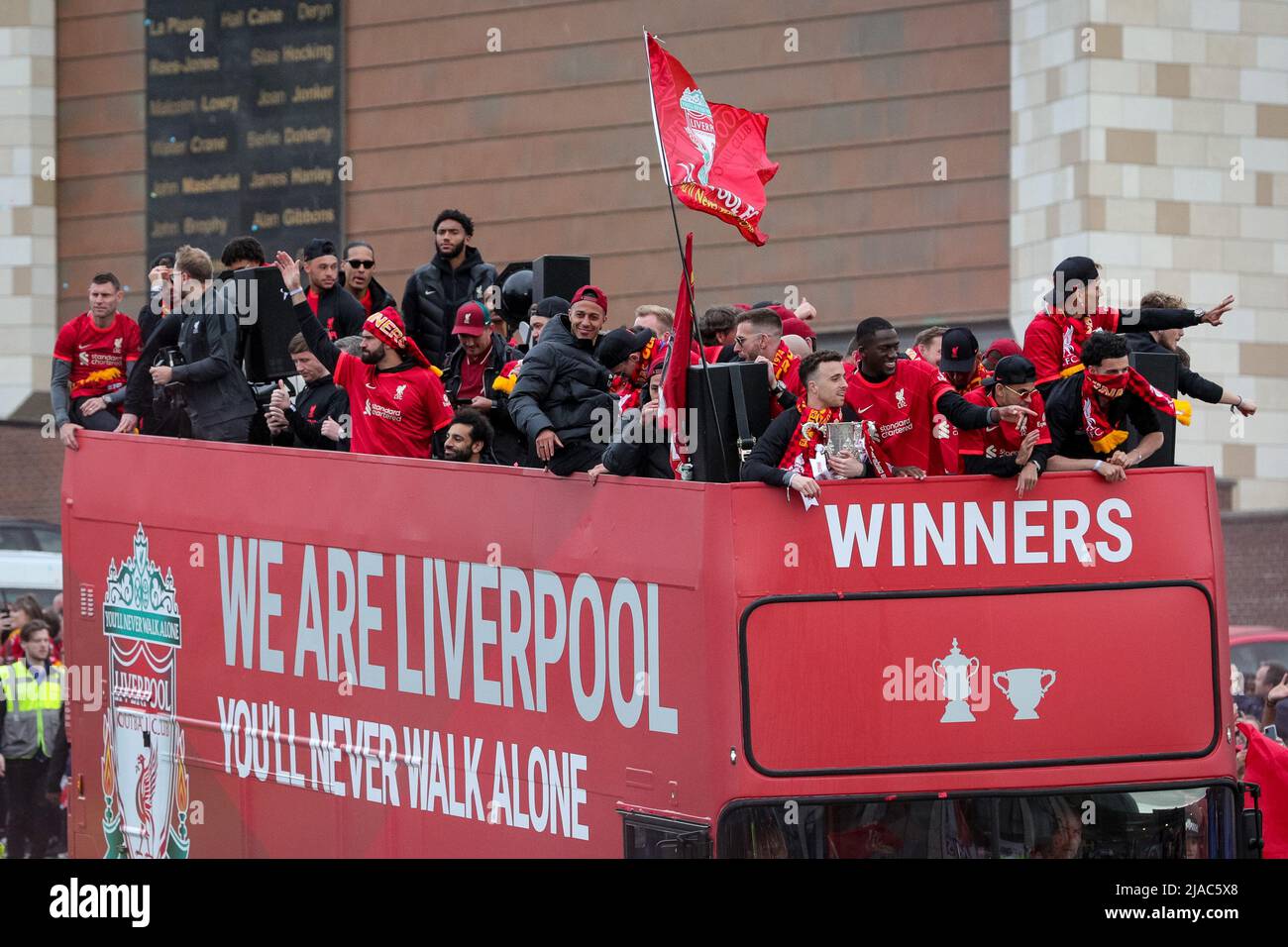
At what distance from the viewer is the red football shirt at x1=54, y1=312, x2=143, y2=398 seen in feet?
44.0

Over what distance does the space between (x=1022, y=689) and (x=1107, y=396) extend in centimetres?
142

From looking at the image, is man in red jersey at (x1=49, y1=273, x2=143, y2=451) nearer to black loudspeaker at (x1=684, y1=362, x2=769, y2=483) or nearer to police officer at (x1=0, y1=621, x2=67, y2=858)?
police officer at (x1=0, y1=621, x2=67, y2=858)

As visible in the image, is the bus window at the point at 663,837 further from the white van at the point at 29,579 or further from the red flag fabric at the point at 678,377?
the white van at the point at 29,579

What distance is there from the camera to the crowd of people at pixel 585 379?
341 inches

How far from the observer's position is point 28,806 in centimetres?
1623

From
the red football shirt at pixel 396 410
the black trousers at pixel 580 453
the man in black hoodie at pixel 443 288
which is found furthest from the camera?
the man in black hoodie at pixel 443 288

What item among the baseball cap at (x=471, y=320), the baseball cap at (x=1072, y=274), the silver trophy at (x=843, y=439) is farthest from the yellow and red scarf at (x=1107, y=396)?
the baseball cap at (x=471, y=320)

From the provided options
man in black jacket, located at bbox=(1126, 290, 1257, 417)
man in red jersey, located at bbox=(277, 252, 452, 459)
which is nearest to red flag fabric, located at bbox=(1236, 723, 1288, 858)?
man in black jacket, located at bbox=(1126, 290, 1257, 417)

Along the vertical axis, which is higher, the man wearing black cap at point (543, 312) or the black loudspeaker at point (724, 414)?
the man wearing black cap at point (543, 312)

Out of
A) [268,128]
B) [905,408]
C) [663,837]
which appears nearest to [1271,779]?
[905,408]

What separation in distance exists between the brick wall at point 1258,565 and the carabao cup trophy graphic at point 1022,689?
16.7m

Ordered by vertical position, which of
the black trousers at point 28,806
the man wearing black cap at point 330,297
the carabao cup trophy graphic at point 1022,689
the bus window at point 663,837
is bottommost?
the black trousers at point 28,806

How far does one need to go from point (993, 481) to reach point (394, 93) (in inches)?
888

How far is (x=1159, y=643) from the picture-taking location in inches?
327
